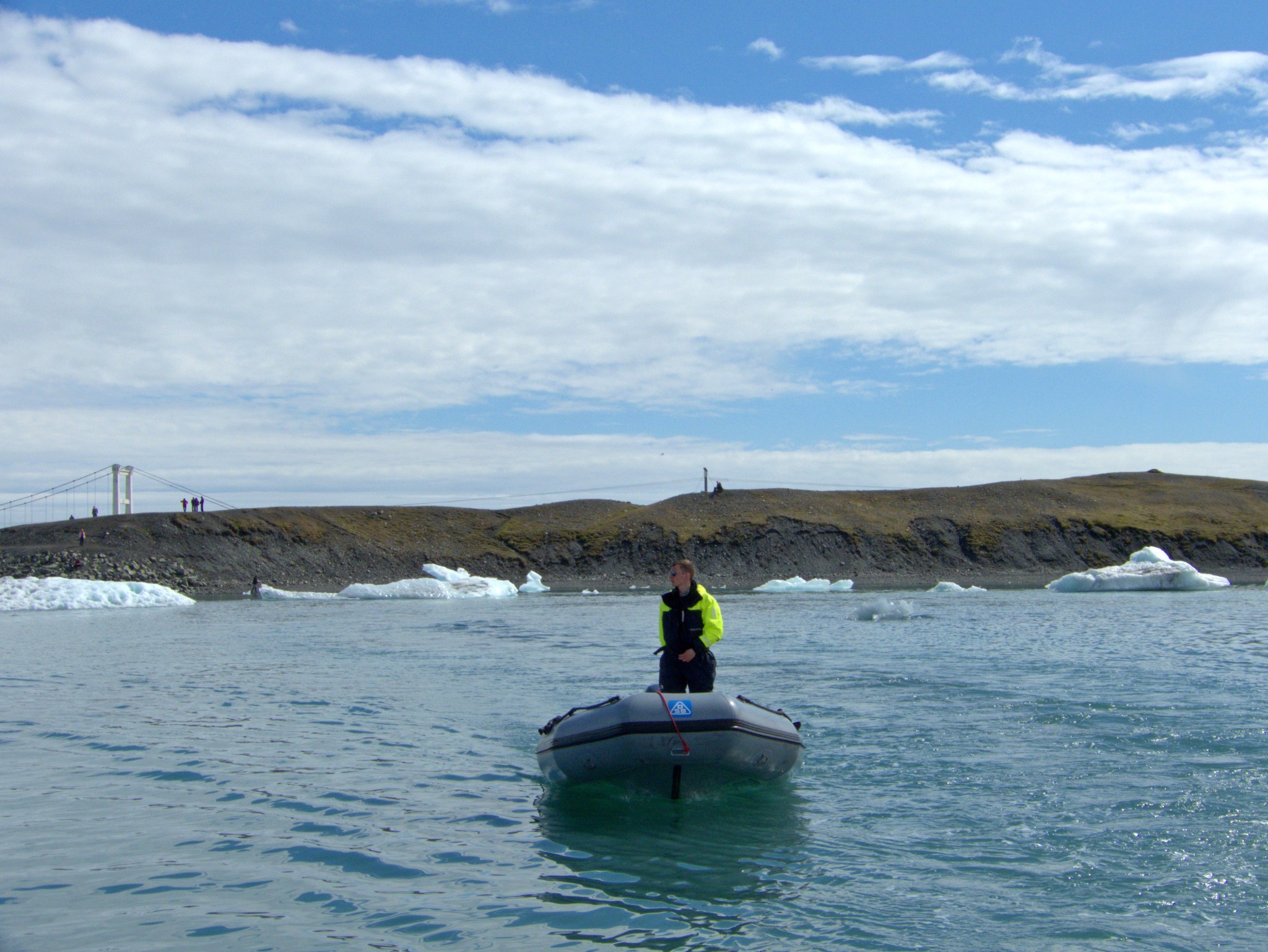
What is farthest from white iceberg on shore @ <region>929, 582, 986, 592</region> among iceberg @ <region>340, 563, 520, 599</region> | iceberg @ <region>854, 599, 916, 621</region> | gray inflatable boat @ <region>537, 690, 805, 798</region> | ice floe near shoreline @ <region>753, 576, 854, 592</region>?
gray inflatable boat @ <region>537, 690, 805, 798</region>

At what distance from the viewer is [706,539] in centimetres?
7712

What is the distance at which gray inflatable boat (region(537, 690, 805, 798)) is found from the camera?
9.26 metres

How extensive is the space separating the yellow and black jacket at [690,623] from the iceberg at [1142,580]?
146 feet

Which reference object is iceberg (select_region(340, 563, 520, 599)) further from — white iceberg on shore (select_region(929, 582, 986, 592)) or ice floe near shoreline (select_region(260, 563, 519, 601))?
white iceberg on shore (select_region(929, 582, 986, 592))

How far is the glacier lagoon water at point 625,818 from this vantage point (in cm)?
674

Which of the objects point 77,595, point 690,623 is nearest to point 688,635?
point 690,623

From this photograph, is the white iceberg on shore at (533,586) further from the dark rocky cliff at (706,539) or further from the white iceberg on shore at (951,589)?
the white iceberg on shore at (951,589)

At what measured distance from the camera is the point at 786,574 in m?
72.9

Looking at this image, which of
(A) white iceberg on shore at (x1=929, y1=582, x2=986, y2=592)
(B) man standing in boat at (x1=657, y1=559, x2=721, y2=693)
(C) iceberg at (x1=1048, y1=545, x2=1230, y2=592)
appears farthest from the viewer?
(A) white iceberg on shore at (x1=929, y1=582, x2=986, y2=592)

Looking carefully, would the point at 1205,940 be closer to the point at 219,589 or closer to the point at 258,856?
the point at 258,856

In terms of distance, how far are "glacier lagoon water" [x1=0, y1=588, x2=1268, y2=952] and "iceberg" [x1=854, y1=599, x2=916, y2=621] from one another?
12.2 m

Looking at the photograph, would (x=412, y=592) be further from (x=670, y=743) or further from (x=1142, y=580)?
(x=670, y=743)

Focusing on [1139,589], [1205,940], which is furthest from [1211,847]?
[1139,589]

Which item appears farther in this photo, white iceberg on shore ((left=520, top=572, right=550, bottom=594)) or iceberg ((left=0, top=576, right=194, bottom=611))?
white iceberg on shore ((left=520, top=572, right=550, bottom=594))
